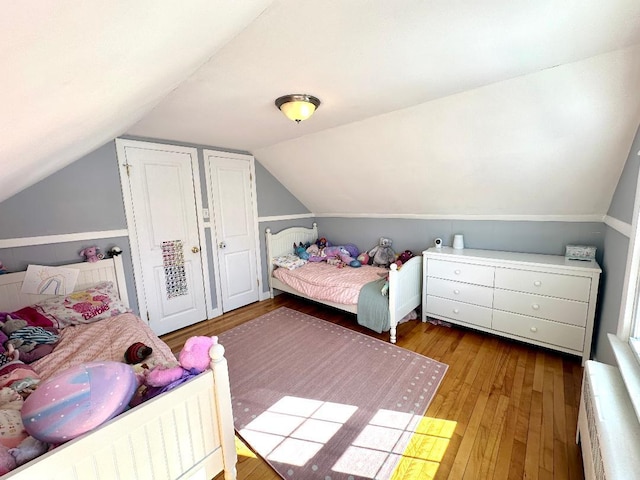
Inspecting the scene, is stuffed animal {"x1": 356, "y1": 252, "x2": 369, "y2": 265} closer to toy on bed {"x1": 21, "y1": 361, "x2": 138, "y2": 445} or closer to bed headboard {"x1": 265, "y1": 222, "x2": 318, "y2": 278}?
bed headboard {"x1": 265, "y1": 222, "x2": 318, "y2": 278}

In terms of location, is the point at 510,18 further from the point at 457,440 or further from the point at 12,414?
the point at 12,414

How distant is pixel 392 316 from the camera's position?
2.67m

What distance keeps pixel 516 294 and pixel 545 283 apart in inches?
9.4

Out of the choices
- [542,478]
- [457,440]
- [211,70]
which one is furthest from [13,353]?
[542,478]

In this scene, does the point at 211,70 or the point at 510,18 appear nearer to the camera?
the point at 510,18

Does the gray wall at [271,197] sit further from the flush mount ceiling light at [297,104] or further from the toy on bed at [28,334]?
the toy on bed at [28,334]

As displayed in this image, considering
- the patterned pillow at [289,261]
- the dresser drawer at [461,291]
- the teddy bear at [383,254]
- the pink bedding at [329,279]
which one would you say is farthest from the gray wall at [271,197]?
the dresser drawer at [461,291]

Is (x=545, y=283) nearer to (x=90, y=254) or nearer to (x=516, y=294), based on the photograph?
(x=516, y=294)

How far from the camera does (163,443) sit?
3.73 feet

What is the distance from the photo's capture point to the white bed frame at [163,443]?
3.01 feet

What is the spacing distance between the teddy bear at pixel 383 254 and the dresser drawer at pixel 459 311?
71 cm

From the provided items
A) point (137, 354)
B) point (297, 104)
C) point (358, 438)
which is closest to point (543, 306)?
point (358, 438)

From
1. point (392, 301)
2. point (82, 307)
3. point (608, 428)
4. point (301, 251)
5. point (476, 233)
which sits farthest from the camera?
point (301, 251)

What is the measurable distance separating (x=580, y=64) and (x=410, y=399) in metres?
2.31
